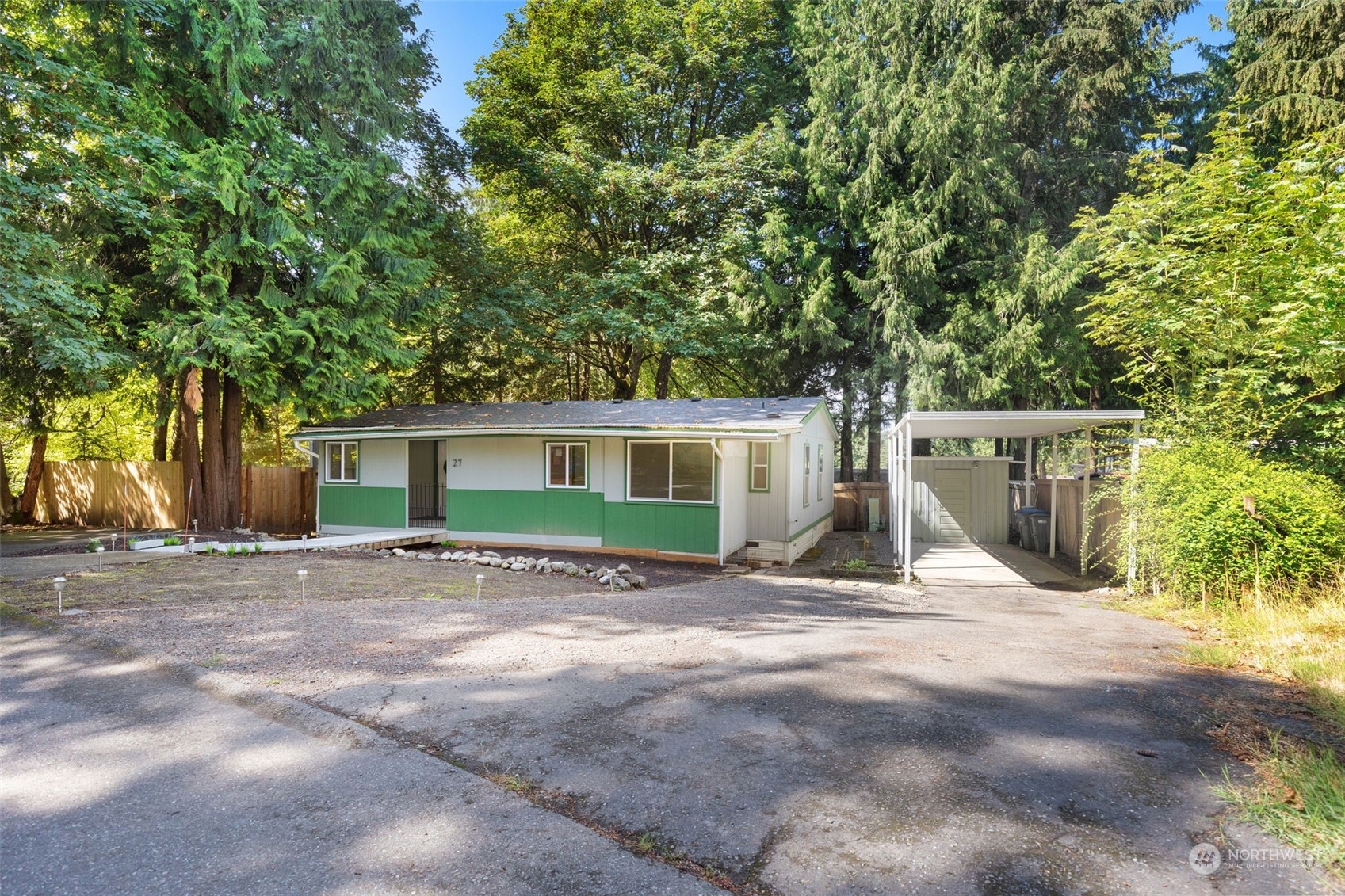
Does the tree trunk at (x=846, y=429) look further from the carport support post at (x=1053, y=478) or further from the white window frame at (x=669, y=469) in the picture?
the white window frame at (x=669, y=469)

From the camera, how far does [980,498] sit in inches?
646

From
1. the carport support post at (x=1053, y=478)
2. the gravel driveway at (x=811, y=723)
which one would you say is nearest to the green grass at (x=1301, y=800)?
the gravel driveway at (x=811, y=723)

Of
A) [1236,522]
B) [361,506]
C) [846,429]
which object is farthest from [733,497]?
[846,429]

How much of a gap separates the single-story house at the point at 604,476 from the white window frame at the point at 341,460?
27mm

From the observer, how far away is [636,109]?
66.2ft

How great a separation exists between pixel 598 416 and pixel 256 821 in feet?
39.4

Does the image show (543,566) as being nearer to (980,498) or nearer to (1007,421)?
(1007,421)

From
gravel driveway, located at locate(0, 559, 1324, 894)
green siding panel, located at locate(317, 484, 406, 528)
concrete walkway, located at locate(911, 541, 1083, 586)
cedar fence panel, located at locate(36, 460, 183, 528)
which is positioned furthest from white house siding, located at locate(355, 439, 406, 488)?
concrete walkway, located at locate(911, 541, 1083, 586)

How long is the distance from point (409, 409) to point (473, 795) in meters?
16.2

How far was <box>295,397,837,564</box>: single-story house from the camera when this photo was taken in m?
12.9

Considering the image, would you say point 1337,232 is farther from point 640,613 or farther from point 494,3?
point 494,3

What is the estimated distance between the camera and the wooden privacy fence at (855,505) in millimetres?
20234

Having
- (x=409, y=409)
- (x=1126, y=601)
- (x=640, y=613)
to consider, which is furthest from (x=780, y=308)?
(x=640, y=613)

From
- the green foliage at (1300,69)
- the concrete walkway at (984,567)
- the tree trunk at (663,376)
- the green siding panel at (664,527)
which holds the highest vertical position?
the green foliage at (1300,69)
